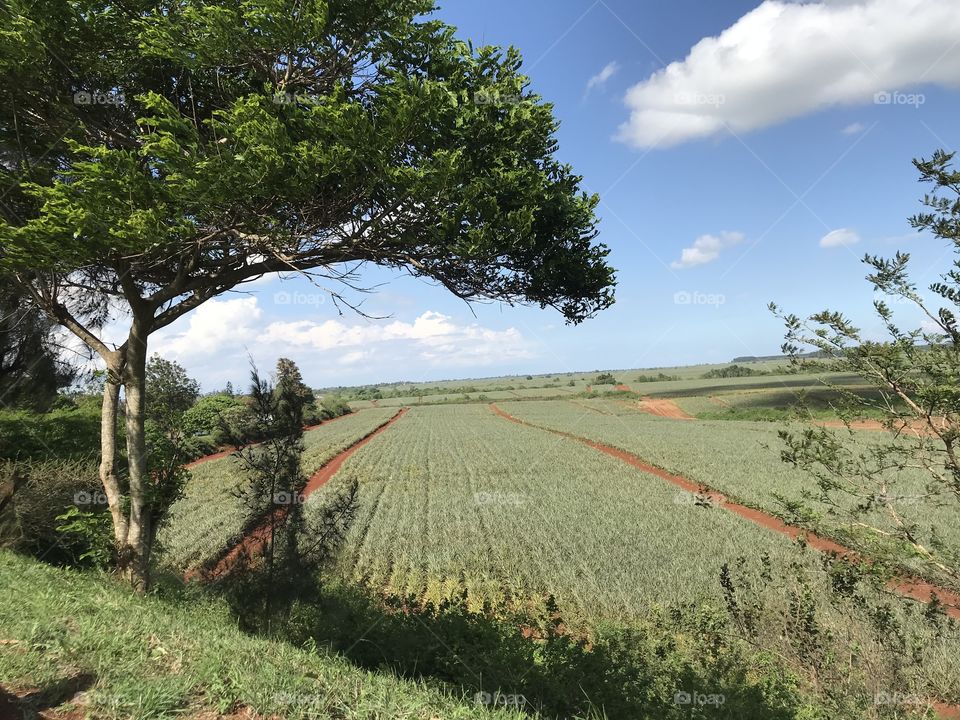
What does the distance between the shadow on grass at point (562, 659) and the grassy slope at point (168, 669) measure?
138cm

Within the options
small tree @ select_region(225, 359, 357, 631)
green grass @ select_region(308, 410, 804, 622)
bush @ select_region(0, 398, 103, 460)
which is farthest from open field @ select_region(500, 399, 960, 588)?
bush @ select_region(0, 398, 103, 460)

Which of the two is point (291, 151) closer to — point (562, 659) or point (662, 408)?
point (562, 659)

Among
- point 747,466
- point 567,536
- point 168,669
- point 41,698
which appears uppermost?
point 41,698

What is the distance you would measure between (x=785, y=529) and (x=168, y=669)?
19.0 meters

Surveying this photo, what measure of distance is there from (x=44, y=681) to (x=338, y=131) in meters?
5.63

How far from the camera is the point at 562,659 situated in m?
8.18

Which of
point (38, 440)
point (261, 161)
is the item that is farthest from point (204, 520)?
point (261, 161)

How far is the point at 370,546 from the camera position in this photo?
16344 millimetres

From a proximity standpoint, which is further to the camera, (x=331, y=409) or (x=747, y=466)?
(x=331, y=409)

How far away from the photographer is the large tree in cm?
516

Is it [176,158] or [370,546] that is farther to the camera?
[370,546]

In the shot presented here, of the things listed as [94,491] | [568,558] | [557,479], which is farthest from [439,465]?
[94,491]

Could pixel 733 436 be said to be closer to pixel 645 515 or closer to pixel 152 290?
pixel 645 515

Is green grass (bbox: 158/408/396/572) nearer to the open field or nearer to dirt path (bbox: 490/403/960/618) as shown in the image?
dirt path (bbox: 490/403/960/618)
